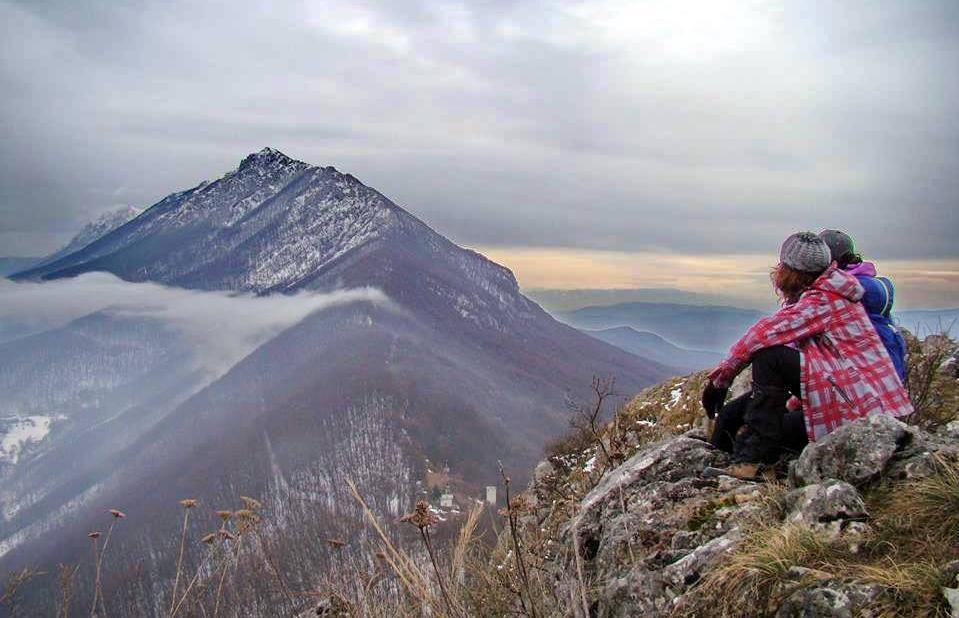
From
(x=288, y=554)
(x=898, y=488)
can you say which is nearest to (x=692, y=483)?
(x=898, y=488)

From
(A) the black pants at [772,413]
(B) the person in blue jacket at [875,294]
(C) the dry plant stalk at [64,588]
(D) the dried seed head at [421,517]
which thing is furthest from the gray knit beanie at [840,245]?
(C) the dry plant stalk at [64,588]

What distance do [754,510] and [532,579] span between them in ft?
6.02

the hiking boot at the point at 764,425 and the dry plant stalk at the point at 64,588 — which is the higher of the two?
the hiking boot at the point at 764,425

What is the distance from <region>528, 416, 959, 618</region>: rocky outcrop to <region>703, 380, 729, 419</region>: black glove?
1.08m

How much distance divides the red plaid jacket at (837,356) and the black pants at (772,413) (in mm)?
152

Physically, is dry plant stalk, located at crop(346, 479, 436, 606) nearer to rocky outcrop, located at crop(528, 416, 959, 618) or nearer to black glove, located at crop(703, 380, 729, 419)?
rocky outcrop, located at crop(528, 416, 959, 618)

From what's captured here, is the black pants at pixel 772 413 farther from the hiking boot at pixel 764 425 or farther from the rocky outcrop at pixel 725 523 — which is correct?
the rocky outcrop at pixel 725 523

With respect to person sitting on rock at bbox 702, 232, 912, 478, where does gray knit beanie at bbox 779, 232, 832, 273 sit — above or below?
above

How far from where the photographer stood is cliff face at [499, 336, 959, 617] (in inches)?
135

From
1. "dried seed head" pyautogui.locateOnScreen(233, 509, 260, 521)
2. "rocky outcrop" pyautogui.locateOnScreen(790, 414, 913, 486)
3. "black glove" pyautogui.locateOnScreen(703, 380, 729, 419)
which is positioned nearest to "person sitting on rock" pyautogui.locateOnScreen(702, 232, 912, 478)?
"black glove" pyautogui.locateOnScreen(703, 380, 729, 419)

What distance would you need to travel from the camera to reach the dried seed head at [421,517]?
3.15 meters

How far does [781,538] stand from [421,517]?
2.31m

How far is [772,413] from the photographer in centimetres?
612

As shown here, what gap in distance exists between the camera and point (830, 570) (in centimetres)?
367
